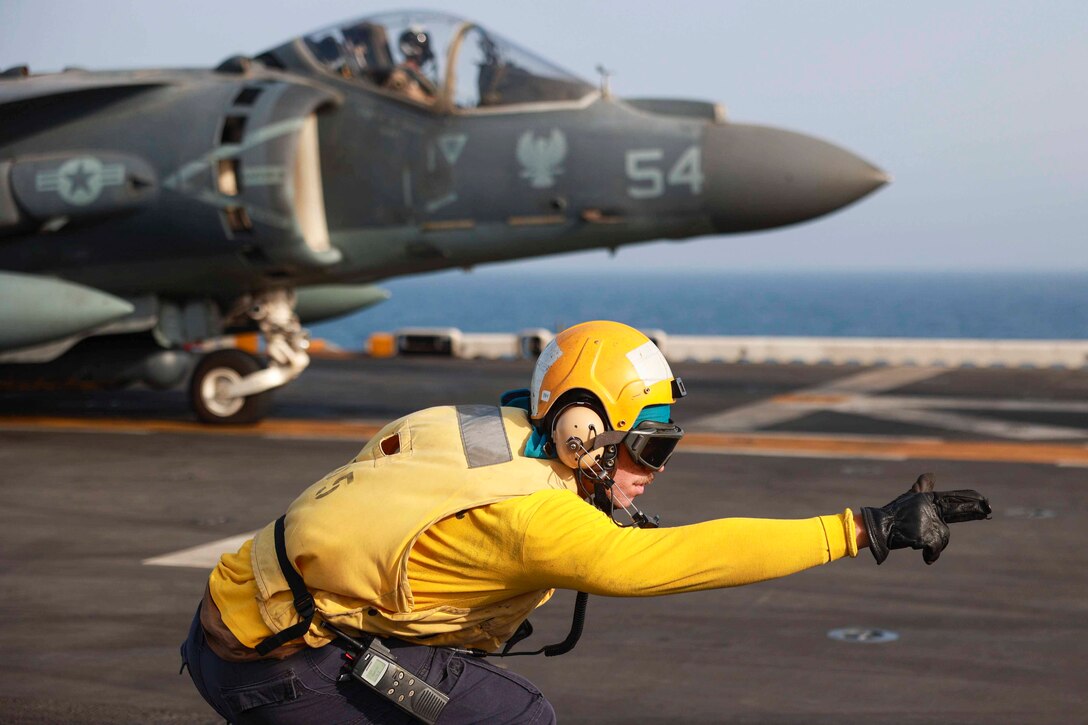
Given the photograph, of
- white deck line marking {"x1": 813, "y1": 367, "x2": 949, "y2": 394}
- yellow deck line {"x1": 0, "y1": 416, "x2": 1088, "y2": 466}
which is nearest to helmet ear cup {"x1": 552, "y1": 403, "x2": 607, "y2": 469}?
yellow deck line {"x1": 0, "y1": 416, "x2": 1088, "y2": 466}

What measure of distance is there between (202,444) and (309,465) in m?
2.02

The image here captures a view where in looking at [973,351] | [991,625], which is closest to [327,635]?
[991,625]

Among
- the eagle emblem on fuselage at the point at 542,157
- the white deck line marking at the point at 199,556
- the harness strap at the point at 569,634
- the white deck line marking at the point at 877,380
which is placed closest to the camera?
the harness strap at the point at 569,634

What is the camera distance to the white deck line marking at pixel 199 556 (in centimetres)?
941

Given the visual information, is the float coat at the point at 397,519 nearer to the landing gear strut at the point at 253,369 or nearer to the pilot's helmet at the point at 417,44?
the pilot's helmet at the point at 417,44

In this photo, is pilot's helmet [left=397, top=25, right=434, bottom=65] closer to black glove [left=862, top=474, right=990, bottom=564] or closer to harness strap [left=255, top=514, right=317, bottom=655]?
harness strap [left=255, top=514, right=317, bottom=655]

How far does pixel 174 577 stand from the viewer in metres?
Answer: 9.00

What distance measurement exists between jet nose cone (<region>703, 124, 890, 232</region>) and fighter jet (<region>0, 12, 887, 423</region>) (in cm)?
2

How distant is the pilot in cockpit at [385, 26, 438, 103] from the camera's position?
14.8 m

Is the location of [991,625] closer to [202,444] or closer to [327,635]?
[327,635]

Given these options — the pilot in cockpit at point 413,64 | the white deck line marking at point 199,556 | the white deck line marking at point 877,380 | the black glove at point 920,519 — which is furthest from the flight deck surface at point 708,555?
the pilot in cockpit at point 413,64

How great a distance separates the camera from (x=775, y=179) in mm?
13773

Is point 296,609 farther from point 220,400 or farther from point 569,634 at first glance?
point 220,400

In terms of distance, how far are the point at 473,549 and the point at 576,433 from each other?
17.2 inches
